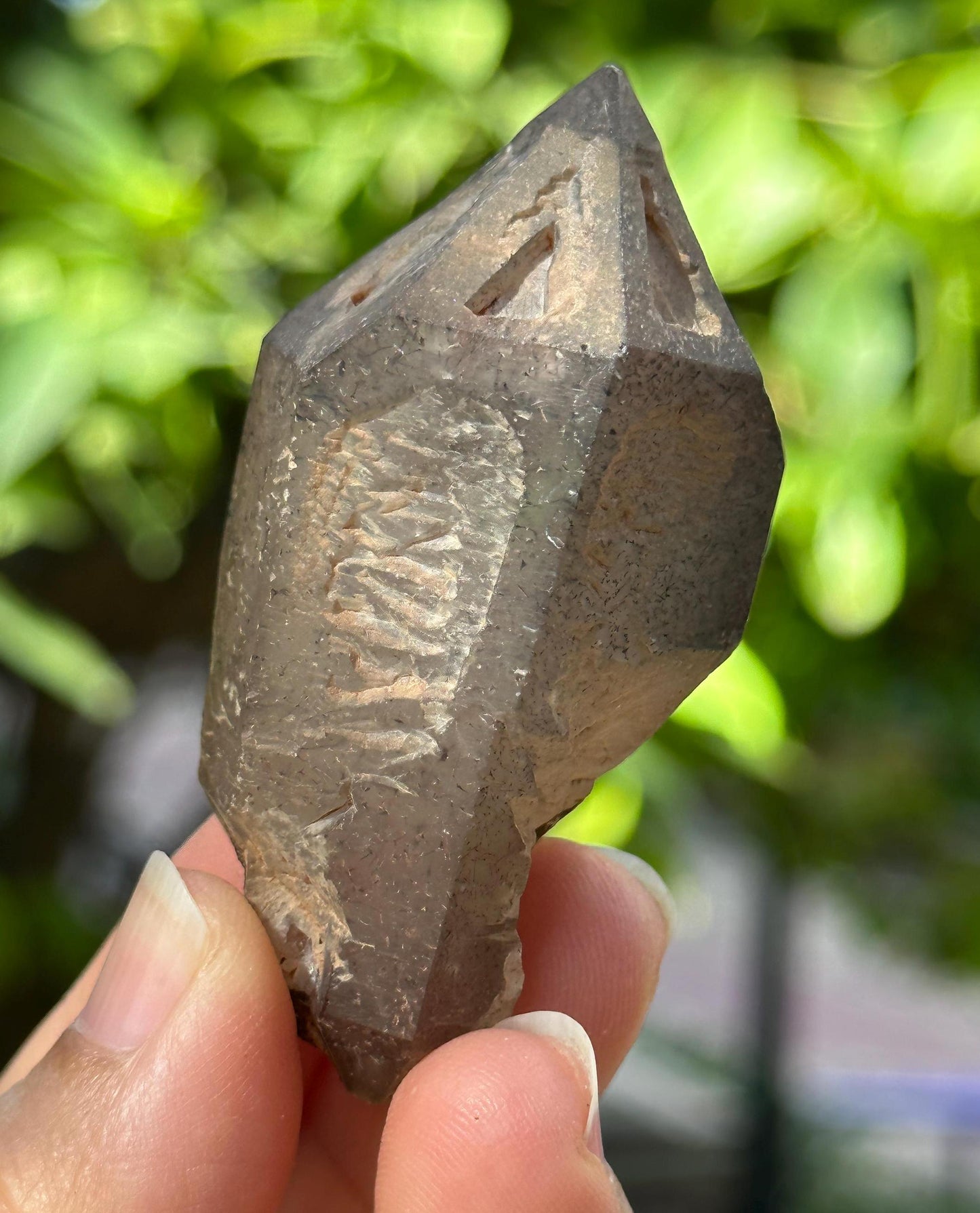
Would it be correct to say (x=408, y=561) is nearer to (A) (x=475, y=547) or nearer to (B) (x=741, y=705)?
(A) (x=475, y=547)

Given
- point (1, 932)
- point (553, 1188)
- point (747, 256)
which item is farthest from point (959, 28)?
point (1, 932)

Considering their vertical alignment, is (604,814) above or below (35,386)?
below

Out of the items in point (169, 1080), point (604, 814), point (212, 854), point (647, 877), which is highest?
point (169, 1080)

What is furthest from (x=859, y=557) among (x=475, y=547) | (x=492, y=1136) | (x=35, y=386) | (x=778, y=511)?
(x=35, y=386)

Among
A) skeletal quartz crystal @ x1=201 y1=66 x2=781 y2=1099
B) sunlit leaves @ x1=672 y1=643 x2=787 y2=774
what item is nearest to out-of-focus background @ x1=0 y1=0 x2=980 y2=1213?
sunlit leaves @ x1=672 y1=643 x2=787 y2=774

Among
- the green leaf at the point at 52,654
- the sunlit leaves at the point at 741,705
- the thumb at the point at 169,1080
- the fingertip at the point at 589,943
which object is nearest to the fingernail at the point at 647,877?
the fingertip at the point at 589,943

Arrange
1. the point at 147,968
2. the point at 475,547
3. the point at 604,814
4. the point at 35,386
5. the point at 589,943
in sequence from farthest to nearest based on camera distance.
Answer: the point at 604,814
the point at 35,386
the point at 589,943
the point at 147,968
the point at 475,547

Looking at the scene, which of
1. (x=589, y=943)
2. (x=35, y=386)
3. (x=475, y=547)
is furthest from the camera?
(x=35, y=386)

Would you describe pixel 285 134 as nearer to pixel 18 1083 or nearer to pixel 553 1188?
pixel 18 1083
